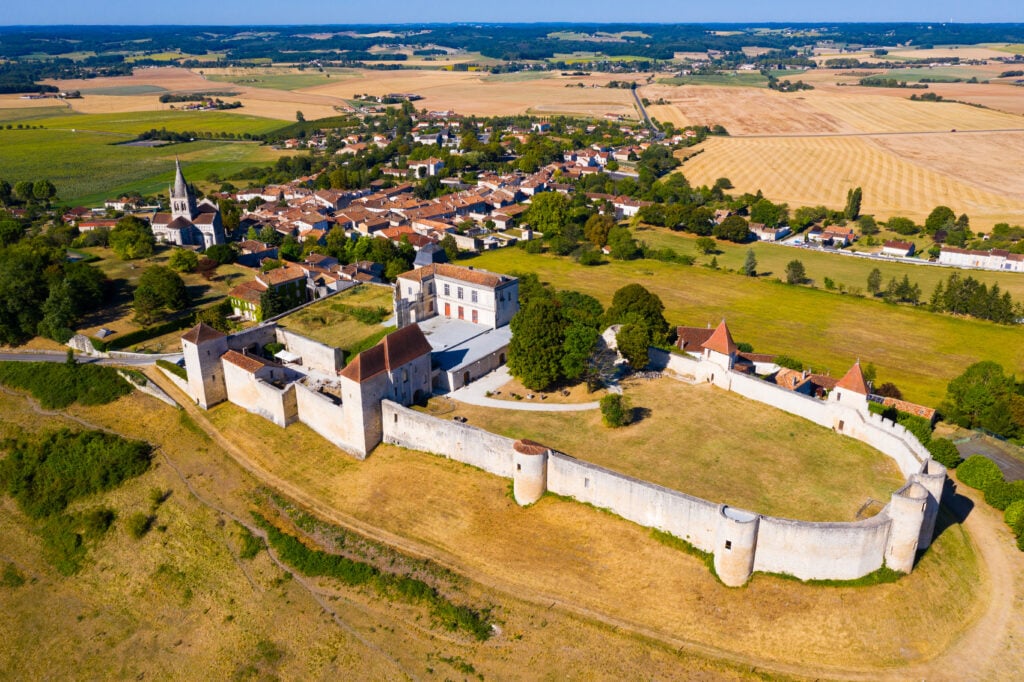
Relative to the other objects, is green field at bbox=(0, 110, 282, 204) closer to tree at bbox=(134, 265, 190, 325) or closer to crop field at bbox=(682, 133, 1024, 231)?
tree at bbox=(134, 265, 190, 325)

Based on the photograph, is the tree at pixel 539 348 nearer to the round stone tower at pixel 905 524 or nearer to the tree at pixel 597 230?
the round stone tower at pixel 905 524

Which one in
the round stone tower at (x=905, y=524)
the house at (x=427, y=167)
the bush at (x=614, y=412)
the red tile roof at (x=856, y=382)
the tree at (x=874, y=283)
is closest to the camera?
the round stone tower at (x=905, y=524)

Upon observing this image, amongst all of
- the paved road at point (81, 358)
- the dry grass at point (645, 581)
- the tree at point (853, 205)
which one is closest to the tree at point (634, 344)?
the dry grass at point (645, 581)

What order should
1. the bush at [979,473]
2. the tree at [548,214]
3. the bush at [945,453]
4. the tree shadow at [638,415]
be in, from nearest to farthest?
the bush at [979,473] → the bush at [945,453] → the tree shadow at [638,415] → the tree at [548,214]

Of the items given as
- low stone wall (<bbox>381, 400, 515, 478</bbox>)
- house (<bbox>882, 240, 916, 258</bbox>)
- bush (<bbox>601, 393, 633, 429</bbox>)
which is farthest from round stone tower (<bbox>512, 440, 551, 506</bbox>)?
house (<bbox>882, 240, 916, 258</bbox>)

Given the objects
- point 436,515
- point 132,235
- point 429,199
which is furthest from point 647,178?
point 436,515

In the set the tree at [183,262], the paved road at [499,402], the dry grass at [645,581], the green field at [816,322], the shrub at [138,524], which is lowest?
the shrub at [138,524]

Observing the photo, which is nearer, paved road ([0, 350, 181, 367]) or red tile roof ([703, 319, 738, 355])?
red tile roof ([703, 319, 738, 355])
